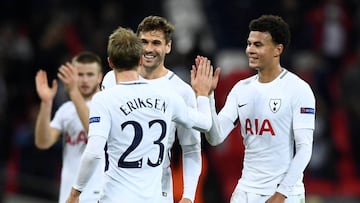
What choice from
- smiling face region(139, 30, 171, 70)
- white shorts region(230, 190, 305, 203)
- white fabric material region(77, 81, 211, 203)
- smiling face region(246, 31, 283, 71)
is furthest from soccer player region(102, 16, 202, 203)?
white fabric material region(77, 81, 211, 203)

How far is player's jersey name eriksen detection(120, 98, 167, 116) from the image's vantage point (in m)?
8.03

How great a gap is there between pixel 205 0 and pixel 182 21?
21.4 inches

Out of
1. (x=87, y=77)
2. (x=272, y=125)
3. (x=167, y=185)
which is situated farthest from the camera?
(x=87, y=77)

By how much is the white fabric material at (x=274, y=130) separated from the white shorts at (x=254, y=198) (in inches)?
1.3

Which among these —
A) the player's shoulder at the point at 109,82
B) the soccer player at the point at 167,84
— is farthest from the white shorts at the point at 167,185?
the player's shoulder at the point at 109,82

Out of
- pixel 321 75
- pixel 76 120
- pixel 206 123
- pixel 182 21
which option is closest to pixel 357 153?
pixel 321 75

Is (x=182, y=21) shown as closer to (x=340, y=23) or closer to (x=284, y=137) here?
(x=340, y=23)

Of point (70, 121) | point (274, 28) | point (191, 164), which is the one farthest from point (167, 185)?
point (70, 121)

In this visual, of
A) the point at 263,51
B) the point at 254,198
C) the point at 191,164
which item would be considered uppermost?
the point at 263,51

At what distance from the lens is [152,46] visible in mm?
8938

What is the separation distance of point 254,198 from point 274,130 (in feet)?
1.94

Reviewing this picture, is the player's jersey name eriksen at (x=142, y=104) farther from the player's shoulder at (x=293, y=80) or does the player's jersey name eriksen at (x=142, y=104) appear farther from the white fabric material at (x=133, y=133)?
the player's shoulder at (x=293, y=80)

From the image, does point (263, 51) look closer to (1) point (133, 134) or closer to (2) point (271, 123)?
(2) point (271, 123)

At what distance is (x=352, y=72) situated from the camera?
16.1 metres
